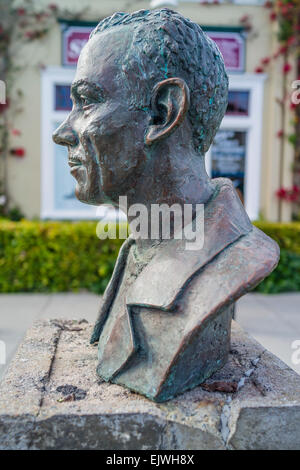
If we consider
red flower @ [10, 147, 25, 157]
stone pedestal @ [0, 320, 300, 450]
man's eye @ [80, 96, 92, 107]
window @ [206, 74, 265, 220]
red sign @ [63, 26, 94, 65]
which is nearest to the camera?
stone pedestal @ [0, 320, 300, 450]

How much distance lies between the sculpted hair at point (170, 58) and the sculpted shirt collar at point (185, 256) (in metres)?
0.34

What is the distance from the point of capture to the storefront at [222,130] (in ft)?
23.4

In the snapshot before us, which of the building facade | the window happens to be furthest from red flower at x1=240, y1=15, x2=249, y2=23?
the window

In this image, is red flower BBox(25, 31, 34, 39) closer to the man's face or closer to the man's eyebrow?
the man's face

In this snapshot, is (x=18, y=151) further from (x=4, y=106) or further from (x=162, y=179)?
(x=162, y=179)

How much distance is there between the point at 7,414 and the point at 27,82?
6.55 m

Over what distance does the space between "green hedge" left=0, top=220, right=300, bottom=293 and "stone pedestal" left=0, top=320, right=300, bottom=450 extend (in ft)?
12.6

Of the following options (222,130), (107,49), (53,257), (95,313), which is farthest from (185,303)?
(222,130)

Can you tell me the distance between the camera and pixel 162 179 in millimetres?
1725

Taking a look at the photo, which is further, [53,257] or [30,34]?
[30,34]

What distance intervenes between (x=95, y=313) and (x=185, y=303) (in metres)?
3.18

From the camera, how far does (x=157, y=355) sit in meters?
1.61

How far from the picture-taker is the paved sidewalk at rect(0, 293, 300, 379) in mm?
3953
